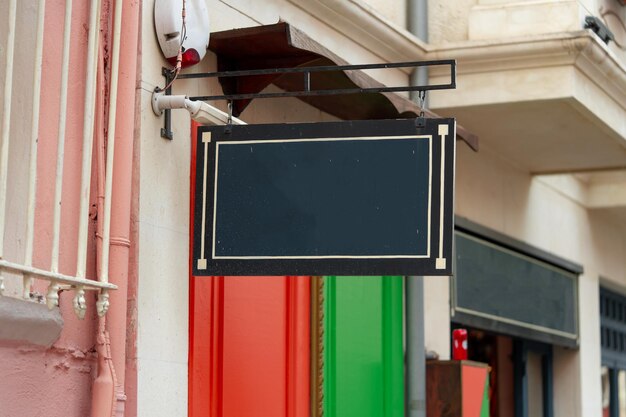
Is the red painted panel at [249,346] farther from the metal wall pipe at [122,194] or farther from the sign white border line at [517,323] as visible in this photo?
the sign white border line at [517,323]

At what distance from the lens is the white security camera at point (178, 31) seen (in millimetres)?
6695

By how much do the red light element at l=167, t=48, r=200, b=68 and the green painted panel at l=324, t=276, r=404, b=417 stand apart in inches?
89.2

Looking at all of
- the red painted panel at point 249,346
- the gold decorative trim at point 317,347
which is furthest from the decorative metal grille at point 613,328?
the red painted panel at point 249,346

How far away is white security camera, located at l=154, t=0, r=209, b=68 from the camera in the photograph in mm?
6695

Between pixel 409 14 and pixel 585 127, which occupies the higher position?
pixel 409 14

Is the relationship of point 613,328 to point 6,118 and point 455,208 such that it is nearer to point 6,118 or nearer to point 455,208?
point 455,208

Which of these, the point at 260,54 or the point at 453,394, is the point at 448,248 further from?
the point at 453,394

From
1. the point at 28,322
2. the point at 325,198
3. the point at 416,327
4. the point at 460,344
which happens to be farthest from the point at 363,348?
the point at 28,322

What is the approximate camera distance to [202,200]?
634cm

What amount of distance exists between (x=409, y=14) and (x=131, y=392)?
15.0ft

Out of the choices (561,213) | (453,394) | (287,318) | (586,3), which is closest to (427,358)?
(453,394)

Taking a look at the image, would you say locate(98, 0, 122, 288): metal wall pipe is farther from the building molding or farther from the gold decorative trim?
the gold decorative trim

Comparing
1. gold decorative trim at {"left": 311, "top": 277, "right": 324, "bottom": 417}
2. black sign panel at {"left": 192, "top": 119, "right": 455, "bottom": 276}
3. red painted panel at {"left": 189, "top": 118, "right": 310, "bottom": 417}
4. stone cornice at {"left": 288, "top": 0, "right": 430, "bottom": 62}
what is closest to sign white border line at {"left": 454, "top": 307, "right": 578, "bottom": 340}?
stone cornice at {"left": 288, "top": 0, "right": 430, "bottom": 62}

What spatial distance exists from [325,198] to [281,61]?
1.56 m
